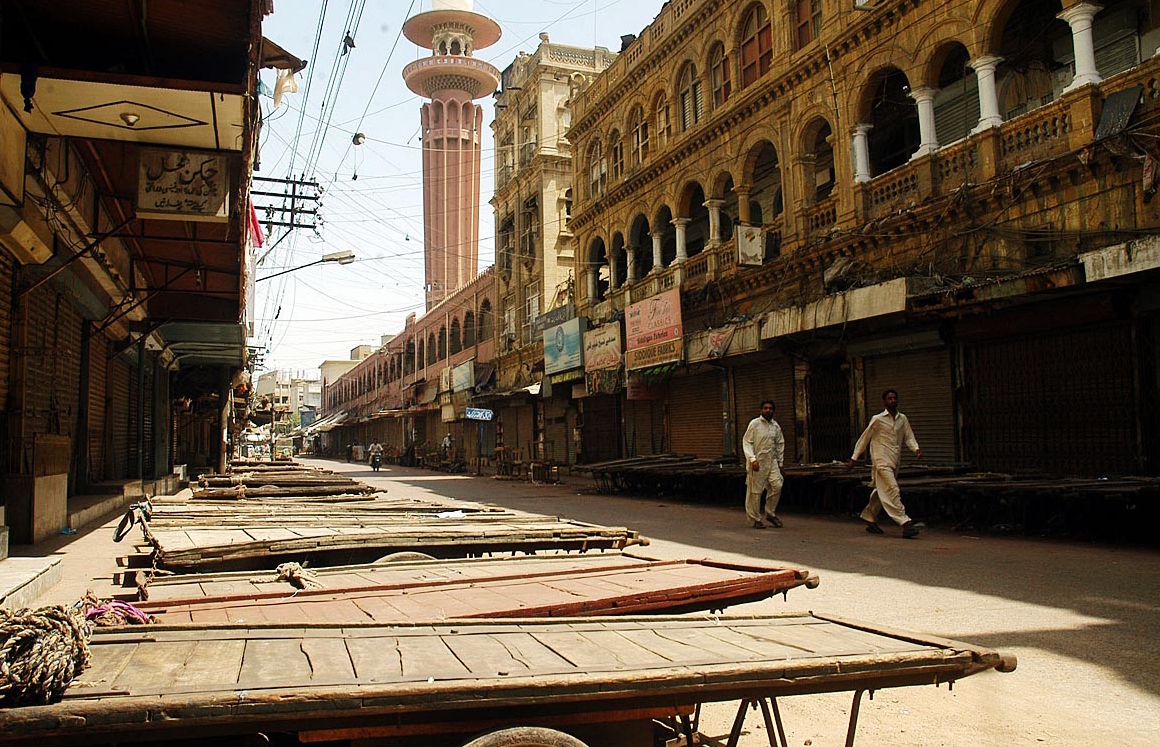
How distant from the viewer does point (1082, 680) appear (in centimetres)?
486

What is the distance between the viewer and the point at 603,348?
27.1m

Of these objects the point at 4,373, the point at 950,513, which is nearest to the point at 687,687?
the point at 4,373

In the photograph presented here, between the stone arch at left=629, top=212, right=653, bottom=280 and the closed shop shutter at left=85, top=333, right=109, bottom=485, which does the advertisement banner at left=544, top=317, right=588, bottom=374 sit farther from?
the closed shop shutter at left=85, top=333, right=109, bottom=485

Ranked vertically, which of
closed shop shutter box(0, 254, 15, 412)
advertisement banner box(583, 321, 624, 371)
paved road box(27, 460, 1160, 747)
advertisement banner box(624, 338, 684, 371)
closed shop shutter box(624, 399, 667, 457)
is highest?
advertisement banner box(583, 321, 624, 371)

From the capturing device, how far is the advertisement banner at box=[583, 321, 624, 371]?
26.2 meters

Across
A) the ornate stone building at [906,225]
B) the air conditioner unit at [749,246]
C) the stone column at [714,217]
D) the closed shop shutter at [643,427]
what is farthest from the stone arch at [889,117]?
the closed shop shutter at [643,427]

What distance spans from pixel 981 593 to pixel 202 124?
28.5 ft

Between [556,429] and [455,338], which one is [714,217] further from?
[455,338]

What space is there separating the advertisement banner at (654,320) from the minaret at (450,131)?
1483 inches

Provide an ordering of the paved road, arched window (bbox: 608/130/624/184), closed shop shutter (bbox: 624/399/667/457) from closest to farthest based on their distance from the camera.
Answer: the paved road, closed shop shutter (bbox: 624/399/667/457), arched window (bbox: 608/130/624/184)

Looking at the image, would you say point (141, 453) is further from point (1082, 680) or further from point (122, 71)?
point (1082, 680)

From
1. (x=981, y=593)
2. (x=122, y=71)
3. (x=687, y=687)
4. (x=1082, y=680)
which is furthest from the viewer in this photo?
(x=122, y=71)

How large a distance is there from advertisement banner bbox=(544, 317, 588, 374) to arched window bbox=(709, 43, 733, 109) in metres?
9.15

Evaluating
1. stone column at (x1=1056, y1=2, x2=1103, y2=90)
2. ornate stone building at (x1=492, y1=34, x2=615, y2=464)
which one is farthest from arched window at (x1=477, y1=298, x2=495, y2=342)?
stone column at (x1=1056, y1=2, x2=1103, y2=90)
